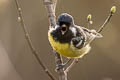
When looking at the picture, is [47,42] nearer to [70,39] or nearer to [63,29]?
[70,39]

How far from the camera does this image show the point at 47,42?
5.51 meters

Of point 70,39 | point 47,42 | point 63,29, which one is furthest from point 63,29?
point 47,42

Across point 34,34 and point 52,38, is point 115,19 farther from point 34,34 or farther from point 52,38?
point 52,38

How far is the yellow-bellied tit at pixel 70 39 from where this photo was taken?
9.29 ft

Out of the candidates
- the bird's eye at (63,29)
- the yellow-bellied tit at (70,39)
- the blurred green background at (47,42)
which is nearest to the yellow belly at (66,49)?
the yellow-bellied tit at (70,39)

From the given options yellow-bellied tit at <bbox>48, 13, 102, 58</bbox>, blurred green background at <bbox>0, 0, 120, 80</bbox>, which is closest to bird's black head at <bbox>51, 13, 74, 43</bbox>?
yellow-bellied tit at <bbox>48, 13, 102, 58</bbox>

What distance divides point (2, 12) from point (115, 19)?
4.97 ft

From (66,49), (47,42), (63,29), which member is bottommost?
(47,42)

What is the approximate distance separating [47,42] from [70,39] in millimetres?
2597

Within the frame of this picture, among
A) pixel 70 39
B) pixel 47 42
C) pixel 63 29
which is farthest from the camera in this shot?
pixel 47 42

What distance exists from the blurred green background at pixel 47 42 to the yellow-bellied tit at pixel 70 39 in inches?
92.3

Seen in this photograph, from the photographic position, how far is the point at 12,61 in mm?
5312

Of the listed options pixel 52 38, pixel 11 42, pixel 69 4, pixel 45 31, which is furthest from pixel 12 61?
pixel 52 38

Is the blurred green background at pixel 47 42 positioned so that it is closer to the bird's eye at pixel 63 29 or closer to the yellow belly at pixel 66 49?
the yellow belly at pixel 66 49
